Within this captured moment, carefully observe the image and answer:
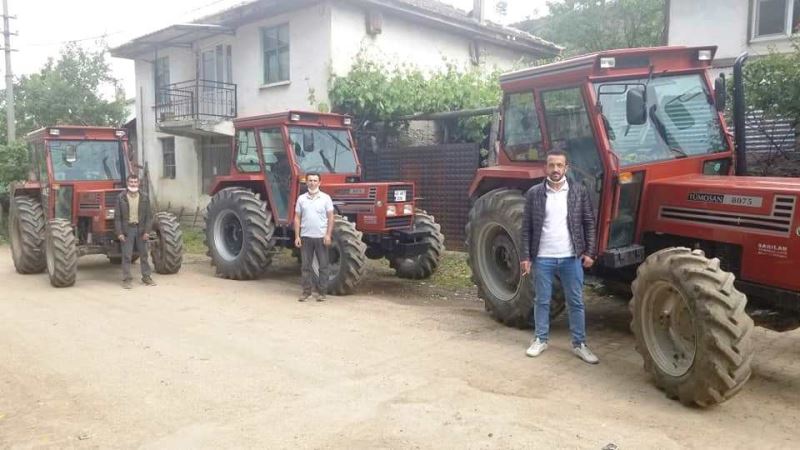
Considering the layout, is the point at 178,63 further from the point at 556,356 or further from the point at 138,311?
the point at 556,356

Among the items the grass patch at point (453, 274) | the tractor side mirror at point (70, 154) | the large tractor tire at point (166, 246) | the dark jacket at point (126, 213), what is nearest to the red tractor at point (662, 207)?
the grass patch at point (453, 274)

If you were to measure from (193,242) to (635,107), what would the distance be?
38.4 ft

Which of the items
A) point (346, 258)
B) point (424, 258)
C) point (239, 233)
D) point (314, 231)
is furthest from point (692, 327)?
point (239, 233)

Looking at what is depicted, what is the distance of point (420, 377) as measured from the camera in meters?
5.12

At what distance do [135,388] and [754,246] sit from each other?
4659 millimetres

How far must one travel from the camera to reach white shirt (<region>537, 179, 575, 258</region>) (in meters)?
5.46

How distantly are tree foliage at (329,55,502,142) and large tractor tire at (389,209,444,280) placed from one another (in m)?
4.53

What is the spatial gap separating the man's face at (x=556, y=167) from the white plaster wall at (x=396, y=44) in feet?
31.5

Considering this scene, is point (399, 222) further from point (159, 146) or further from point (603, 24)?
point (603, 24)

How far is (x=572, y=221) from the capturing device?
17.8 ft

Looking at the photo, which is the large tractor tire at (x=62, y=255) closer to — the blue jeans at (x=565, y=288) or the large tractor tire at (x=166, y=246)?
the large tractor tire at (x=166, y=246)

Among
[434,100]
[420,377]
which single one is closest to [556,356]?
[420,377]

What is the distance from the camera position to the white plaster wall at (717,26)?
44.2 feet

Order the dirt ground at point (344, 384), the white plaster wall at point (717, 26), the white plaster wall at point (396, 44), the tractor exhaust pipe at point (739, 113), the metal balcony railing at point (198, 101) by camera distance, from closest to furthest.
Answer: the dirt ground at point (344, 384) < the tractor exhaust pipe at point (739, 113) < the white plaster wall at point (717, 26) < the white plaster wall at point (396, 44) < the metal balcony railing at point (198, 101)
